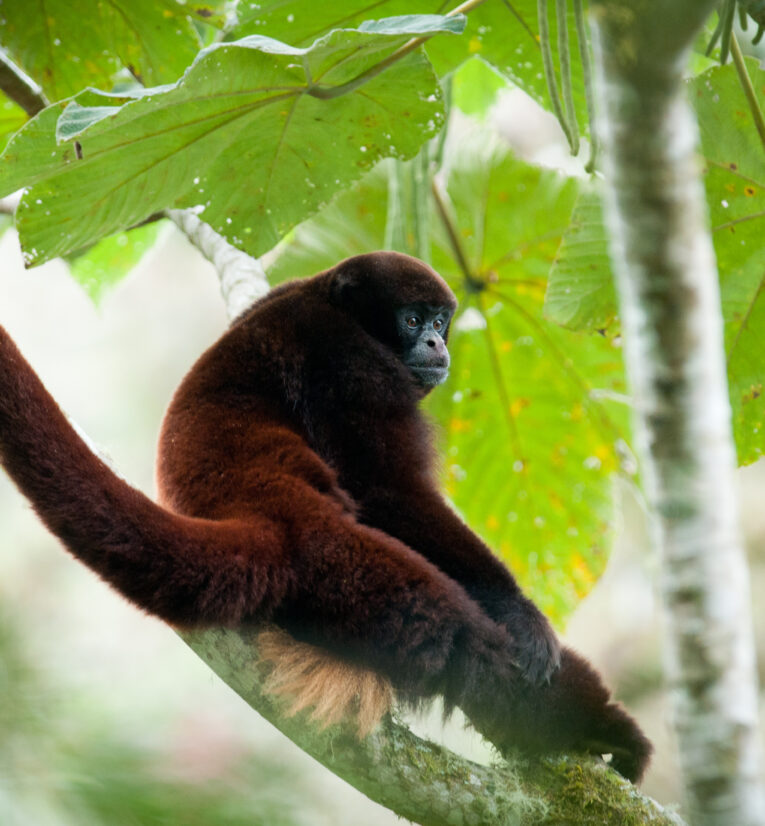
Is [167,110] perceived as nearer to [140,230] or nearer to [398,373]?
[398,373]

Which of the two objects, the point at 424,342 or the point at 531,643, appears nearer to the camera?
the point at 531,643

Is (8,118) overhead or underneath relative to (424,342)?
overhead

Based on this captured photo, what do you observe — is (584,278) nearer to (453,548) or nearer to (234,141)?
(453,548)

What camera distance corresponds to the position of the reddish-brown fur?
1945 mm

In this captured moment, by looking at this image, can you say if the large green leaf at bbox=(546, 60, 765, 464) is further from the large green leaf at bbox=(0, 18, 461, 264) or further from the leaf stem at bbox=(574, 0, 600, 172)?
the large green leaf at bbox=(0, 18, 461, 264)

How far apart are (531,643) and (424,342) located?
120 centimetres

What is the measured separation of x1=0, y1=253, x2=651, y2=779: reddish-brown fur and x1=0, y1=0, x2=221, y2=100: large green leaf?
1.00m

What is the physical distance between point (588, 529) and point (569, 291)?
1.27 meters

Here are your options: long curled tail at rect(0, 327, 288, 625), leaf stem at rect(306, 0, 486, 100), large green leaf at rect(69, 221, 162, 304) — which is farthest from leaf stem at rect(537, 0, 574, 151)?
large green leaf at rect(69, 221, 162, 304)

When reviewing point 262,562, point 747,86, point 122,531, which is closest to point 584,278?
point 747,86

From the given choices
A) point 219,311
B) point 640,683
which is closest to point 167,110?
point 640,683

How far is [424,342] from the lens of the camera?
3.23m

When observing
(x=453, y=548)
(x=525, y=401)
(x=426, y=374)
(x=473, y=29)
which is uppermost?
(x=473, y=29)

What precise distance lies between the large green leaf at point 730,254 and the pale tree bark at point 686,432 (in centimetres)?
172
